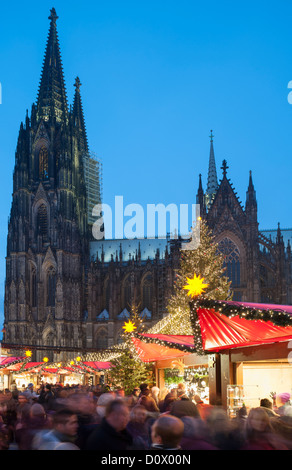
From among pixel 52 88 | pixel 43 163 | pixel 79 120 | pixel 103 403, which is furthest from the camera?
pixel 79 120

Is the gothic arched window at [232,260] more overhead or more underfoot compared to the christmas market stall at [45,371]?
more overhead

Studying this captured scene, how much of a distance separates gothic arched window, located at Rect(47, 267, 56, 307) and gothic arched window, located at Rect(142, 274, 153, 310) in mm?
9779

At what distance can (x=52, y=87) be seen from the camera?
65.9 m

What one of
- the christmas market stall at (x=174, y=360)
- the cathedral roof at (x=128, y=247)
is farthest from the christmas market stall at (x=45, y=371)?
the cathedral roof at (x=128, y=247)

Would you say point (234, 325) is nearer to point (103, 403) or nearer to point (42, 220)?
point (103, 403)

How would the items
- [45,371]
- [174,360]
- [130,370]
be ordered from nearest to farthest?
[174,360], [130,370], [45,371]

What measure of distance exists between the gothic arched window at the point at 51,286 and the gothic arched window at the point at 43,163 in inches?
431

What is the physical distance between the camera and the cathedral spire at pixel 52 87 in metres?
65.1

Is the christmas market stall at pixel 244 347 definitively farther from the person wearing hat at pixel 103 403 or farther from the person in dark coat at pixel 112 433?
the person in dark coat at pixel 112 433

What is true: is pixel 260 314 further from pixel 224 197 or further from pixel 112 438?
pixel 224 197

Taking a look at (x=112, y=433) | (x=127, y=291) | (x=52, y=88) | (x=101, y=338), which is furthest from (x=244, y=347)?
(x=52, y=88)

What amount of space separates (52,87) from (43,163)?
10.1 meters

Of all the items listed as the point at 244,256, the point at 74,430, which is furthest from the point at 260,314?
the point at 244,256
